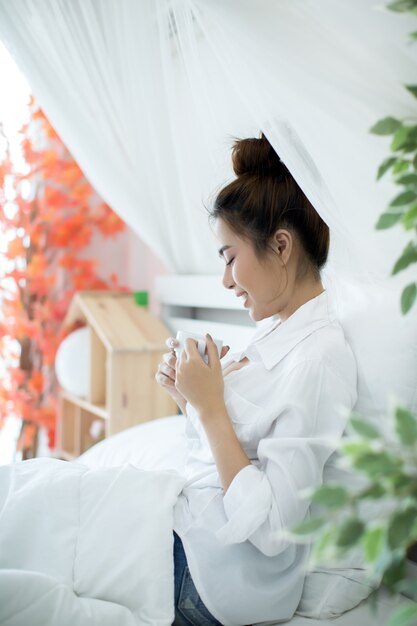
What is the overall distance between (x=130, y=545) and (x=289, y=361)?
0.39 metres

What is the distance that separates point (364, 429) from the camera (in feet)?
1.65

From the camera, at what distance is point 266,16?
961 millimetres

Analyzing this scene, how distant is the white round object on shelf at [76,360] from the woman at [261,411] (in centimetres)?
122

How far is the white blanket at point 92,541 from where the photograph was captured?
896 mm

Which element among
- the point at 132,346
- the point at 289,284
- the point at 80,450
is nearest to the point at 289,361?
the point at 289,284

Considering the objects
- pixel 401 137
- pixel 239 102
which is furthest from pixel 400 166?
pixel 239 102

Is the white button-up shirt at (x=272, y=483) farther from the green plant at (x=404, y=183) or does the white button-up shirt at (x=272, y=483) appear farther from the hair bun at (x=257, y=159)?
the green plant at (x=404, y=183)

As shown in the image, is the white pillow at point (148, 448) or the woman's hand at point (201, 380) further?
the white pillow at point (148, 448)

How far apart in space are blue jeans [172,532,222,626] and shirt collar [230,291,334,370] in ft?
1.20

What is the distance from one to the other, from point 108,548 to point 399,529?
615 millimetres

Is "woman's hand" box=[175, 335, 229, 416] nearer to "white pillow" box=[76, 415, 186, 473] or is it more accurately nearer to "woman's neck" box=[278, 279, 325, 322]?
"woman's neck" box=[278, 279, 325, 322]

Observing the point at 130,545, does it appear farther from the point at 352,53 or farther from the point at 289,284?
the point at 352,53

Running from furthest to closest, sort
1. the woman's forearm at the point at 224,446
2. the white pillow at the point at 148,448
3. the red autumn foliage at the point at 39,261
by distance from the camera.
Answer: the red autumn foliage at the point at 39,261 → the white pillow at the point at 148,448 → the woman's forearm at the point at 224,446

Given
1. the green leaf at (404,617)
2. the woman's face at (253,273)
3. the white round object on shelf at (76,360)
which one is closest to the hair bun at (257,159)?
the woman's face at (253,273)
